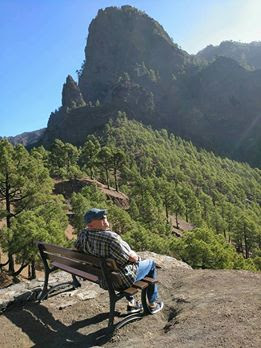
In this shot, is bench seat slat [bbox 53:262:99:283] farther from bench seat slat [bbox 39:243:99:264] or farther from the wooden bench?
bench seat slat [bbox 39:243:99:264]

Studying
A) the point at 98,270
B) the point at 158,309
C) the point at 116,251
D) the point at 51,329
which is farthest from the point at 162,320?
the point at 51,329

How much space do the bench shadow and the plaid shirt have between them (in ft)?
3.17

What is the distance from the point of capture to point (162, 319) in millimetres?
8859

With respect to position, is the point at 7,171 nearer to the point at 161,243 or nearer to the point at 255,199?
the point at 161,243

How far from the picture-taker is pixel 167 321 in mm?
8789

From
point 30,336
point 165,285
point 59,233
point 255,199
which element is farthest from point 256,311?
point 255,199

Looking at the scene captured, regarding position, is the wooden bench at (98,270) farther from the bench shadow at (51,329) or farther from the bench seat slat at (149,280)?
the bench shadow at (51,329)

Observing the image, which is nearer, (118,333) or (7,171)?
(118,333)

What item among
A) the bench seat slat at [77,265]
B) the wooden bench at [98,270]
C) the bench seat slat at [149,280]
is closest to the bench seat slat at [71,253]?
the wooden bench at [98,270]

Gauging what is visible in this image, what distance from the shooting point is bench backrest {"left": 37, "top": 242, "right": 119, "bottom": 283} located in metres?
7.95

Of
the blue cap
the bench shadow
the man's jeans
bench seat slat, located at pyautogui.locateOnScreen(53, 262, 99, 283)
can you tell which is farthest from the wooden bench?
the blue cap

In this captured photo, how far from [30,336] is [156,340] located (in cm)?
259

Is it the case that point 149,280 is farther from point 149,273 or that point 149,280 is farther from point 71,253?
point 71,253

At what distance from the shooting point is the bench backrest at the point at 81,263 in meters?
7.95
